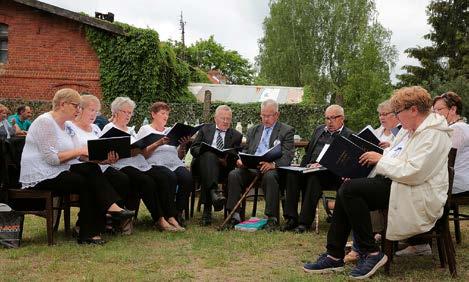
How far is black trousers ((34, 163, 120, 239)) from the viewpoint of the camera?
207 inches

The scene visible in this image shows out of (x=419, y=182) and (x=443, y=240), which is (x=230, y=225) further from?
(x=419, y=182)

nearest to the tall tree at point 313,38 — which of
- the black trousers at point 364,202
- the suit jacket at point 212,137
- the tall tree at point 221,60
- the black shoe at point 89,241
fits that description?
the tall tree at point 221,60

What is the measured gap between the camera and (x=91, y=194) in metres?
5.36

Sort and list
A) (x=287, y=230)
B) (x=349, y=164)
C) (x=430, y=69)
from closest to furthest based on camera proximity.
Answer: (x=349, y=164)
(x=287, y=230)
(x=430, y=69)

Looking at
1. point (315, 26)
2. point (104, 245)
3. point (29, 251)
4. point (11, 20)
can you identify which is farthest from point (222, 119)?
point (315, 26)

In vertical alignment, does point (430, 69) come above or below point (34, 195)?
above

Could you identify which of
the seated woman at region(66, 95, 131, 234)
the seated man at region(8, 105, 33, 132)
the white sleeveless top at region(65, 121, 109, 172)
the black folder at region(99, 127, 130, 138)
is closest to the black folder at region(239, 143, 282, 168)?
the seated woman at region(66, 95, 131, 234)

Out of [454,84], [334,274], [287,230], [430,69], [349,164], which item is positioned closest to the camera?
[334,274]

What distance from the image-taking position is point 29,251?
4.96 metres

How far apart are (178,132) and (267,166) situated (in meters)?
1.10

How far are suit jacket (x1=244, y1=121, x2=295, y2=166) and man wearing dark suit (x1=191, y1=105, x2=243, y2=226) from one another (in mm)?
214

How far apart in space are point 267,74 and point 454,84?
851 inches

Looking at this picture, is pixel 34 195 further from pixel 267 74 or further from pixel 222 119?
pixel 267 74

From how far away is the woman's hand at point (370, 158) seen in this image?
419cm
